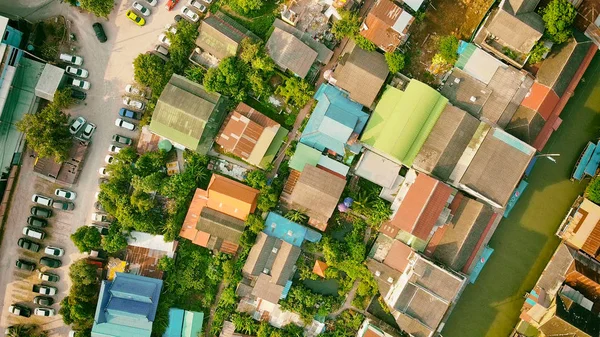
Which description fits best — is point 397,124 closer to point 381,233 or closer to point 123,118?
point 381,233

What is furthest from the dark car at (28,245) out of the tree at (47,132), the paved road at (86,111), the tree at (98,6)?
the tree at (98,6)

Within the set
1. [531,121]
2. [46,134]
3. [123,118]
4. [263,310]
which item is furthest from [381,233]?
[46,134]

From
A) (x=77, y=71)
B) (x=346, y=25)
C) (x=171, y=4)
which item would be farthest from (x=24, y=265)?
(x=346, y=25)

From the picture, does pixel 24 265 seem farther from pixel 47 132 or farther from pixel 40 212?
pixel 47 132

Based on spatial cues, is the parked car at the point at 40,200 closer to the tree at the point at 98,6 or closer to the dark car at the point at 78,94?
the dark car at the point at 78,94

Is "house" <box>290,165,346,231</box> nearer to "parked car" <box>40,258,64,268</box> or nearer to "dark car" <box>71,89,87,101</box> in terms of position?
"dark car" <box>71,89,87,101</box>
